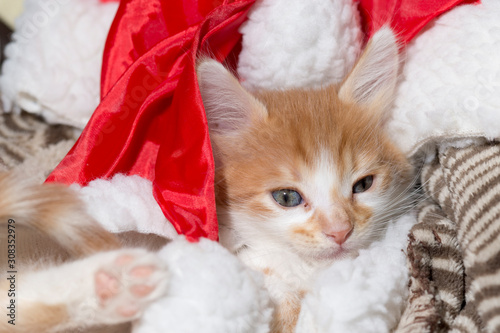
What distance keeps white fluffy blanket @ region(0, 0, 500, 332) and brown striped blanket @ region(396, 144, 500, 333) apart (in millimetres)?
40

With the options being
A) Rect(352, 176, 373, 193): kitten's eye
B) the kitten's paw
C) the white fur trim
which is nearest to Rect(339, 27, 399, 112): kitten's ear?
Rect(352, 176, 373, 193): kitten's eye

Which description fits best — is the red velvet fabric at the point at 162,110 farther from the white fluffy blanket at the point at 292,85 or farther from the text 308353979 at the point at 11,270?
the text 308353979 at the point at 11,270

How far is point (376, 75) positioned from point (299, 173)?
40 centimetres

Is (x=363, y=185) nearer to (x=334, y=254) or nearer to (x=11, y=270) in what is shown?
(x=334, y=254)

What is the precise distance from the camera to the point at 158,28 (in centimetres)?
139

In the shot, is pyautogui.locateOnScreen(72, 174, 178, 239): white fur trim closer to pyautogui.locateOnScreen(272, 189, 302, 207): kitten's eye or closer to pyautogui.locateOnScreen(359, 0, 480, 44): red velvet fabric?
pyautogui.locateOnScreen(272, 189, 302, 207): kitten's eye

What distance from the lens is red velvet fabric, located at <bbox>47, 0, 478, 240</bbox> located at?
3.67 ft

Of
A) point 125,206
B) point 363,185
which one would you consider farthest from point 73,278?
point 363,185

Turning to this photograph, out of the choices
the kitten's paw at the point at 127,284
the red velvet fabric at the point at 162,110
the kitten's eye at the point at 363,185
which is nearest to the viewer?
the kitten's paw at the point at 127,284

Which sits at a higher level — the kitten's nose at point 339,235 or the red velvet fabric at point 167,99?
the red velvet fabric at point 167,99

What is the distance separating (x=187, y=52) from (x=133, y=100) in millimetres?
199

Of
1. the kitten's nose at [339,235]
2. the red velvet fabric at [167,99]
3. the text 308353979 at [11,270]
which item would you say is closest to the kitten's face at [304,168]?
the kitten's nose at [339,235]

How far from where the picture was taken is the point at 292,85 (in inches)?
55.9

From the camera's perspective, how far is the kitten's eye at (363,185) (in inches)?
49.9
